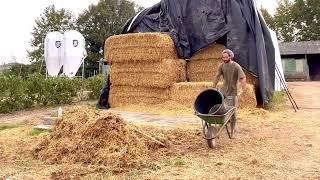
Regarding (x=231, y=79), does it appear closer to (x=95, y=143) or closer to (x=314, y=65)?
(x=95, y=143)

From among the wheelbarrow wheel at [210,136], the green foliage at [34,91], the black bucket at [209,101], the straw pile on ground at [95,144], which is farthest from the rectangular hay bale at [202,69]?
the straw pile on ground at [95,144]

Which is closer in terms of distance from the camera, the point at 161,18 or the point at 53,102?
the point at 161,18

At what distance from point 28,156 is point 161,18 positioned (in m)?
9.16

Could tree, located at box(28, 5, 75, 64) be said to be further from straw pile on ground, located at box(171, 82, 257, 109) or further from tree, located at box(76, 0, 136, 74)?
straw pile on ground, located at box(171, 82, 257, 109)

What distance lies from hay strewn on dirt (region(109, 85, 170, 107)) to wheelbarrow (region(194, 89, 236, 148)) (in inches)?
213

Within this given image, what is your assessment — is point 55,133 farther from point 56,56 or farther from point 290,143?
point 56,56

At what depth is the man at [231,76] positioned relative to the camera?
25.2 feet

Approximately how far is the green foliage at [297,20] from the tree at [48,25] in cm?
2550

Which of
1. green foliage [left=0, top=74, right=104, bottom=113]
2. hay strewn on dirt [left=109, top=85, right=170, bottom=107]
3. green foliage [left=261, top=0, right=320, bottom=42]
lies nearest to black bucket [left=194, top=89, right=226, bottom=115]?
hay strewn on dirt [left=109, top=85, right=170, bottom=107]

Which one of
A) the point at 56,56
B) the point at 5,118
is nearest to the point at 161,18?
the point at 5,118

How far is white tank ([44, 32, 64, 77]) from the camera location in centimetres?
2967

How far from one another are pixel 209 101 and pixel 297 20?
155 feet

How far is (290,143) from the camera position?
719cm

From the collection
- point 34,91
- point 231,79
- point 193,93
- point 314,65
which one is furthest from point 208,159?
point 314,65
